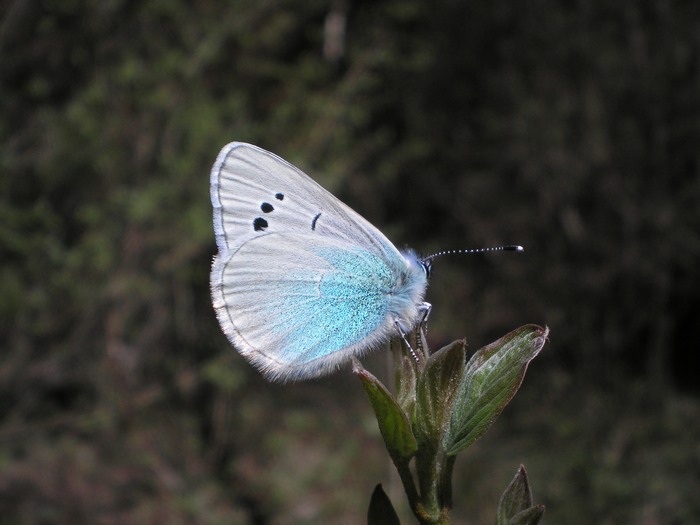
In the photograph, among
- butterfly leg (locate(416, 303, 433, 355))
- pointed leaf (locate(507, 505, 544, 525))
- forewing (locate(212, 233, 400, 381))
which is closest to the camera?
pointed leaf (locate(507, 505, 544, 525))

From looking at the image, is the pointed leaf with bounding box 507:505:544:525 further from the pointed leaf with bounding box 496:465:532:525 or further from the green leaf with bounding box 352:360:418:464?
the green leaf with bounding box 352:360:418:464

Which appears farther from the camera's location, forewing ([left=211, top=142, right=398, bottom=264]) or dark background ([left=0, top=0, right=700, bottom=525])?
dark background ([left=0, top=0, right=700, bottom=525])

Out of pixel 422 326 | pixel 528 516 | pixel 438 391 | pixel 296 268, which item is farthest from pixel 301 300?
pixel 528 516

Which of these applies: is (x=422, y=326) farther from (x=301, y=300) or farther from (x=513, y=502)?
(x=513, y=502)

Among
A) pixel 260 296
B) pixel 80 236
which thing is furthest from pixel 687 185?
pixel 260 296

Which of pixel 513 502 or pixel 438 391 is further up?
pixel 438 391

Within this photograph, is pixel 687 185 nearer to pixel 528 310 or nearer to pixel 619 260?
pixel 619 260

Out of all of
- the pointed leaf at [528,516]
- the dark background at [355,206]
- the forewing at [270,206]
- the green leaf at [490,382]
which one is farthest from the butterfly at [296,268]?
the dark background at [355,206]

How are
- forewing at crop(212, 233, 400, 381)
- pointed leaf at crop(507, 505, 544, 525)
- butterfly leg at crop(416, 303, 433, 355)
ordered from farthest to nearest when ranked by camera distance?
forewing at crop(212, 233, 400, 381)
butterfly leg at crop(416, 303, 433, 355)
pointed leaf at crop(507, 505, 544, 525)

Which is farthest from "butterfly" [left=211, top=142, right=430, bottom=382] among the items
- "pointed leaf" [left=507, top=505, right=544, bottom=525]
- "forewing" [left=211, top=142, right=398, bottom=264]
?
"pointed leaf" [left=507, top=505, right=544, bottom=525]

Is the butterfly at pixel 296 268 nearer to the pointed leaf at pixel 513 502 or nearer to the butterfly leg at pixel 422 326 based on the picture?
the butterfly leg at pixel 422 326
